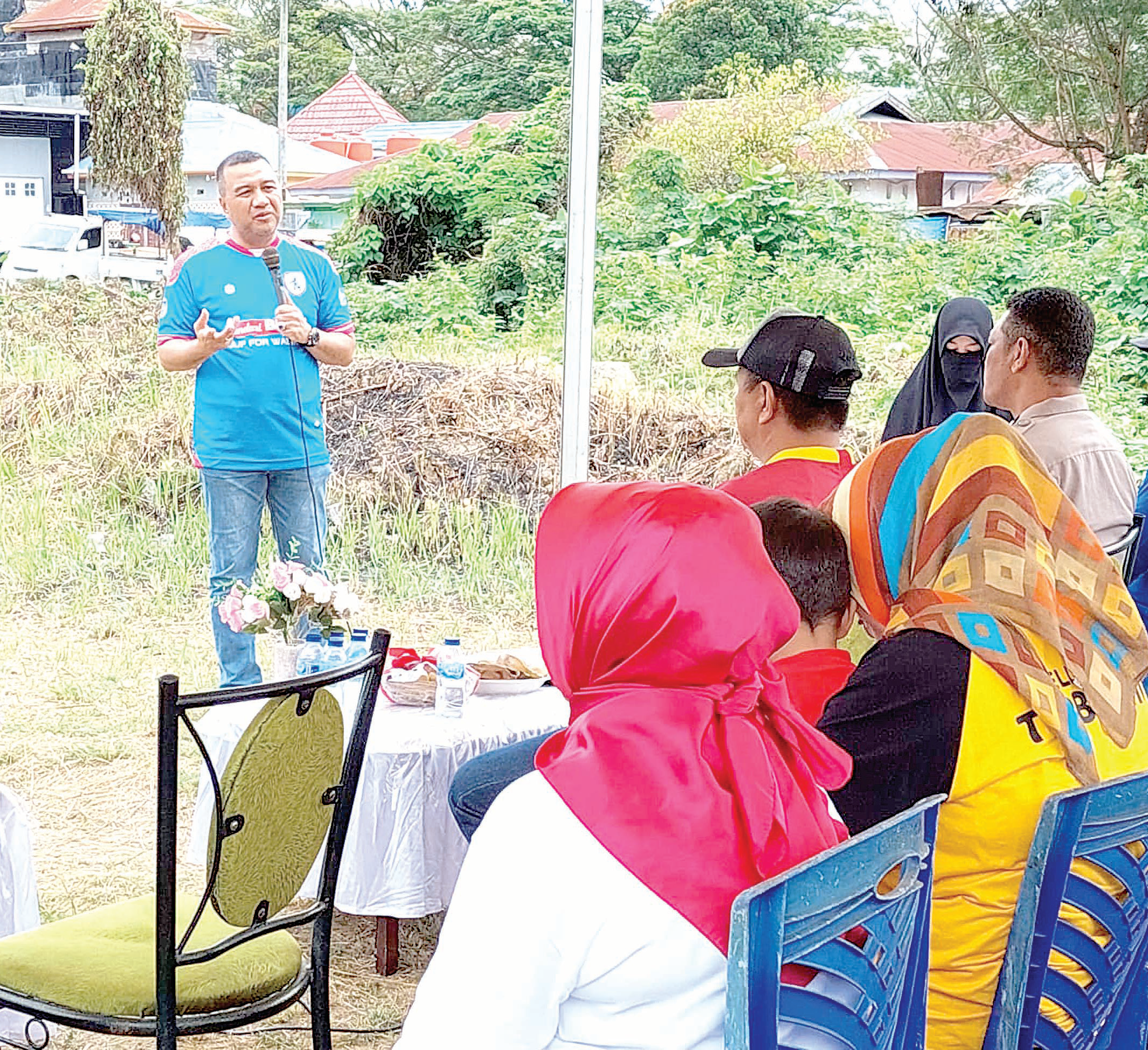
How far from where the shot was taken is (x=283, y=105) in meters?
5.19

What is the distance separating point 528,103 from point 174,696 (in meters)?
4.23

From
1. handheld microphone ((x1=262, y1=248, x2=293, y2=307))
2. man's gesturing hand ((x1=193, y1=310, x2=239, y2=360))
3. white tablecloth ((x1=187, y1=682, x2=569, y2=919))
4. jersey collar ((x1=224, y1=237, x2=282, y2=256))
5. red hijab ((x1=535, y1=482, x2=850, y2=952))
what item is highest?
jersey collar ((x1=224, y1=237, x2=282, y2=256))

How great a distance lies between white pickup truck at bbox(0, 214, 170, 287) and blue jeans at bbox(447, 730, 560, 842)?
2961 millimetres

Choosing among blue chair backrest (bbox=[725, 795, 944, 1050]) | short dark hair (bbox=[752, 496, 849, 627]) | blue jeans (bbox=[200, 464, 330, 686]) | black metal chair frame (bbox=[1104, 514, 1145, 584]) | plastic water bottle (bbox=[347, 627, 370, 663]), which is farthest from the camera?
blue jeans (bbox=[200, 464, 330, 686])

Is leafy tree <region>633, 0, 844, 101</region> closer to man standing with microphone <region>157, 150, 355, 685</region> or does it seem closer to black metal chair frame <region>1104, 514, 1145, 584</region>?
man standing with microphone <region>157, 150, 355, 685</region>

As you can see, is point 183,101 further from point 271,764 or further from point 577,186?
point 271,764

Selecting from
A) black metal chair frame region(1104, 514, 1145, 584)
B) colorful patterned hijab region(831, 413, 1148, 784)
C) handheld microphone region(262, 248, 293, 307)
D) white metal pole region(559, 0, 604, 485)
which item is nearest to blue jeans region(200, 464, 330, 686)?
handheld microphone region(262, 248, 293, 307)

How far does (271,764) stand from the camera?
2.01m

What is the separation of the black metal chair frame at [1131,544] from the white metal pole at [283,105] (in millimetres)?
3237

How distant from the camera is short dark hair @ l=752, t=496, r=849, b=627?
1.73 metres

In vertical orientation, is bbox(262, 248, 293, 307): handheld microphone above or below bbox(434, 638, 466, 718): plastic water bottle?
above

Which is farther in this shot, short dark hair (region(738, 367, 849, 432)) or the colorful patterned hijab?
short dark hair (region(738, 367, 849, 432))

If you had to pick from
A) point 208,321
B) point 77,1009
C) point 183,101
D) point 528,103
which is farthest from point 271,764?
point 528,103

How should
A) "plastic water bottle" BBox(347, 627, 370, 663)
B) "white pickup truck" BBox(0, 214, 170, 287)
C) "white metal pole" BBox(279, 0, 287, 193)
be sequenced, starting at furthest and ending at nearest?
"white metal pole" BBox(279, 0, 287, 193)
"white pickup truck" BBox(0, 214, 170, 287)
"plastic water bottle" BBox(347, 627, 370, 663)
